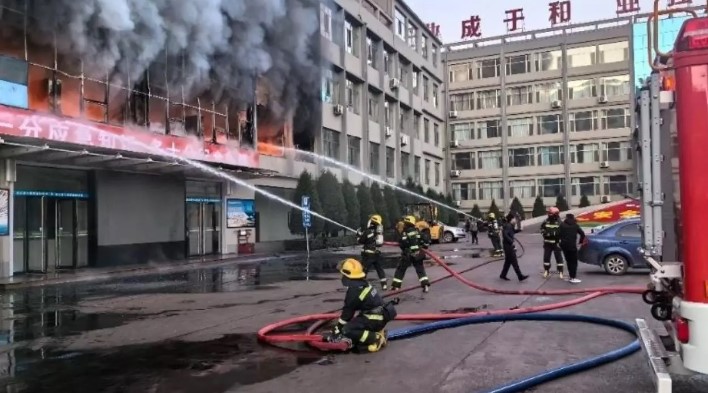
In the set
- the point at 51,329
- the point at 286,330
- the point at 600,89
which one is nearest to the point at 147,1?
the point at 51,329

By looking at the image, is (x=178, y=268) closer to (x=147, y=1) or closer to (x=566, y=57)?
(x=147, y=1)

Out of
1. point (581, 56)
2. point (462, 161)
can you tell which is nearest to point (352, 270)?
point (581, 56)

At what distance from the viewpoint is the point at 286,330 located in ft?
27.6

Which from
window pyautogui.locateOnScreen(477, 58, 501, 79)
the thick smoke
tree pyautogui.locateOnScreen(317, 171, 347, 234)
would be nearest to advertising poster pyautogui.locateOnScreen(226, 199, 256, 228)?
tree pyautogui.locateOnScreen(317, 171, 347, 234)

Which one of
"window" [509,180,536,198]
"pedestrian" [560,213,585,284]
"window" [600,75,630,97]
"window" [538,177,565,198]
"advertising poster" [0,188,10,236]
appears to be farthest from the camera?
"window" [509,180,536,198]

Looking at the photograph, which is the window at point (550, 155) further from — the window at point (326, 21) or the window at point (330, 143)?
the window at point (326, 21)

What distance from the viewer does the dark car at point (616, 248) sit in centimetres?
1462

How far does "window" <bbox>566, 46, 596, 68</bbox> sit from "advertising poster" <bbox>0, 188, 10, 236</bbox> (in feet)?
182

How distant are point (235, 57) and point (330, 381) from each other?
18.2 m

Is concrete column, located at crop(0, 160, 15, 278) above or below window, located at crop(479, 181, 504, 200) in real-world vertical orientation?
below

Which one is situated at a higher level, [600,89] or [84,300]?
[600,89]

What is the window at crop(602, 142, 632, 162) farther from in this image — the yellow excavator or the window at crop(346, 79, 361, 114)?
the window at crop(346, 79, 361, 114)

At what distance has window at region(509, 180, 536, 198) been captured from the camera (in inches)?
2483

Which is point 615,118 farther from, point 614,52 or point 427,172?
point 427,172
